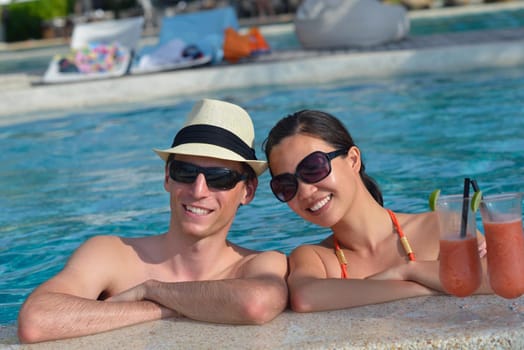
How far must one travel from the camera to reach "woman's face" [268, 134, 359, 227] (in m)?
A: 3.51

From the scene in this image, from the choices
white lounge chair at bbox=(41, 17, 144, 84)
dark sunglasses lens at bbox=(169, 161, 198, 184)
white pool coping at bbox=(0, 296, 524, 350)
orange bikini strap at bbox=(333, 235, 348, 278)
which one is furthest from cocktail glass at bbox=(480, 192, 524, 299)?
white lounge chair at bbox=(41, 17, 144, 84)

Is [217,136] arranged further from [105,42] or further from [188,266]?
[105,42]

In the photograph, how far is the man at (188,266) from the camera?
3320 millimetres

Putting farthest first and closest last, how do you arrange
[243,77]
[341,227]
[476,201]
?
[243,77] < [341,227] < [476,201]

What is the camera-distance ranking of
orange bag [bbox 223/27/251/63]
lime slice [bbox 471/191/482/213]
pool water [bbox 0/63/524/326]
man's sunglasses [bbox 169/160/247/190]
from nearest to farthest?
lime slice [bbox 471/191/482/213], man's sunglasses [bbox 169/160/247/190], pool water [bbox 0/63/524/326], orange bag [bbox 223/27/251/63]

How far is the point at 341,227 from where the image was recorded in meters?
3.78

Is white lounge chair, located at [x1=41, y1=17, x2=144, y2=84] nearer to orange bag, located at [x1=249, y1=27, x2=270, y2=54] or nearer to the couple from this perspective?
orange bag, located at [x1=249, y1=27, x2=270, y2=54]

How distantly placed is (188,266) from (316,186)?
0.70 meters

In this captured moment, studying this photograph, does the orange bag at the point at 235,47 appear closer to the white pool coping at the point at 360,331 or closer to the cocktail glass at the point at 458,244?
the white pool coping at the point at 360,331

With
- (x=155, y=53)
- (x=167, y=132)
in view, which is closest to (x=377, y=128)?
(x=167, y=132)

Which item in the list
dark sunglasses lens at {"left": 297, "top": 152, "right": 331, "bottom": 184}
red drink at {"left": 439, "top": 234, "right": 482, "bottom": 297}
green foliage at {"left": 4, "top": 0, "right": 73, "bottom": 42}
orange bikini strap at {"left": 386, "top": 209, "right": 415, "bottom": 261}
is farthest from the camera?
green foliage at {"left": 4, "top": 0, "right": 73, "bottom": 42}

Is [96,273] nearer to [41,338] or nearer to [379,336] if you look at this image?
[41,338]

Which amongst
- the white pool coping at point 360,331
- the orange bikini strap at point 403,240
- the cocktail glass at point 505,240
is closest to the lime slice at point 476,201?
the cocktail glass at point 505,240

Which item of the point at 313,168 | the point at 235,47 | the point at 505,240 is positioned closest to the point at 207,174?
the point at 313,168
